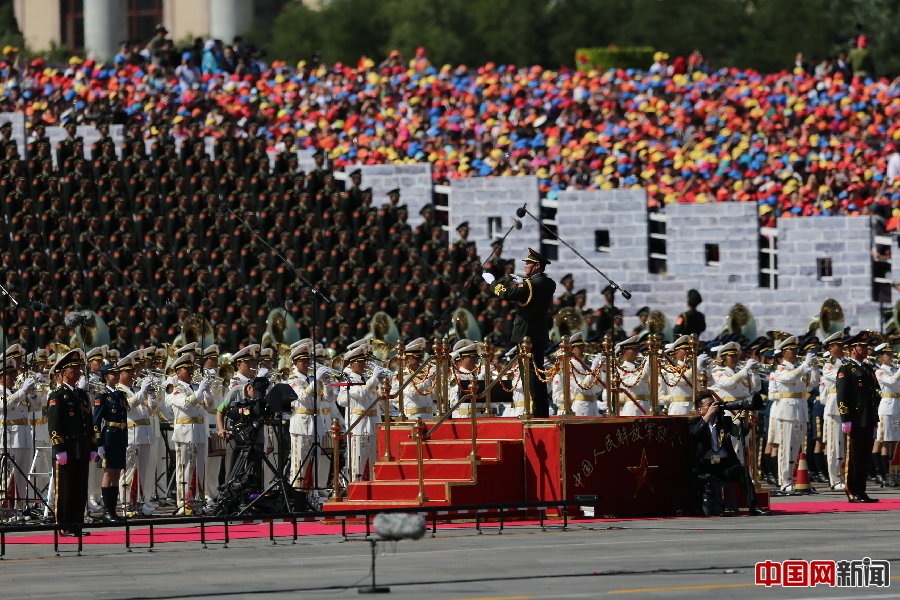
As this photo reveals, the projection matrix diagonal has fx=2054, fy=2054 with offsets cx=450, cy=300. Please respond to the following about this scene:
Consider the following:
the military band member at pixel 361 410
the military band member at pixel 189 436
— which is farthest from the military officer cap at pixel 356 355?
the military band member at pixel 189 436

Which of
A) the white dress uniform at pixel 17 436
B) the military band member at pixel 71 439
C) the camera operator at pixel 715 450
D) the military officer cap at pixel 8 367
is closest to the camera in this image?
the military band member at pixel 71 439

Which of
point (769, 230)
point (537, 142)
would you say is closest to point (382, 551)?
point (769, 230)

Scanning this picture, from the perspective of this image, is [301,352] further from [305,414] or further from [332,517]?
[332,517]

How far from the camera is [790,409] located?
22.0 metres

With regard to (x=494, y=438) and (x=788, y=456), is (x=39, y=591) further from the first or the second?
(x=788, y=456)

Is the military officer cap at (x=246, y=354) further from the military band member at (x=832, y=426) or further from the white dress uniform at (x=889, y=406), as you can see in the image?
the white dress uniform at (x=889, y=406)

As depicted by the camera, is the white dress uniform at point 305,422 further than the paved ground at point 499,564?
Yes

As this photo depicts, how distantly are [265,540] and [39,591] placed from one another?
375 centimetres

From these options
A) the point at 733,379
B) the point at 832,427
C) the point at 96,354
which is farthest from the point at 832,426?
the point at 96,354

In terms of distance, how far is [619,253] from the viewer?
105 feet

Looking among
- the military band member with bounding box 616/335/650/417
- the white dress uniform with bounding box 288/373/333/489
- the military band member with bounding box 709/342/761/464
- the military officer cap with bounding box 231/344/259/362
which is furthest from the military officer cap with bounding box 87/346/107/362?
the military band member with bounding box 709/342/761/464

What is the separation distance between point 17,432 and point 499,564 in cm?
725

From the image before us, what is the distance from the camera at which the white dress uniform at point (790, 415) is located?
21.9m

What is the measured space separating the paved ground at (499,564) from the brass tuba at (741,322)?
10659mm
